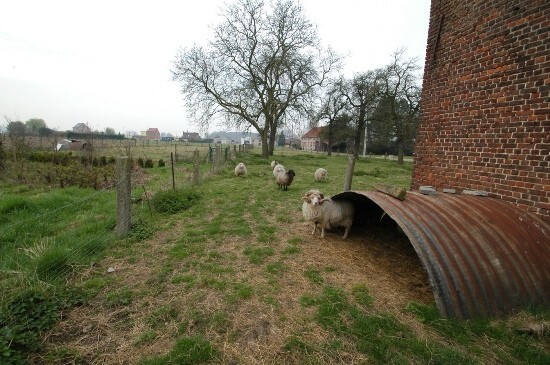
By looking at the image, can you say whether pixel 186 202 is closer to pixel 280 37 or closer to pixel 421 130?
pixel 421 130

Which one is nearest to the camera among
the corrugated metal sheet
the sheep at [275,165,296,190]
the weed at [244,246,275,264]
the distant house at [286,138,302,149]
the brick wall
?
the corrugated metal sheet

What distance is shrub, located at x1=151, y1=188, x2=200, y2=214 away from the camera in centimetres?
799

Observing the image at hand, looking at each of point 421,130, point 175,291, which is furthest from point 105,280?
point 421,130

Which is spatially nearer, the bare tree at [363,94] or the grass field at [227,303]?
the grass field at [227,303]

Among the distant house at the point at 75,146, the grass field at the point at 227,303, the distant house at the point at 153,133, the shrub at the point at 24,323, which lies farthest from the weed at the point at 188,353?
the distant house at the point at 153,133

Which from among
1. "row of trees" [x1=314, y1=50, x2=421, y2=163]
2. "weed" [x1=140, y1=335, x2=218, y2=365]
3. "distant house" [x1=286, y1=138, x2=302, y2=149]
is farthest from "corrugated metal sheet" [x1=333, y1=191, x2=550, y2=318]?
"distant house" [x1=286, y1=138, x2=302, y2=149]

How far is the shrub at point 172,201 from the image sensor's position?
7.99 meters

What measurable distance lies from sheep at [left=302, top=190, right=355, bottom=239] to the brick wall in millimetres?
2141

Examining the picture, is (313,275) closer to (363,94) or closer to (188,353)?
(188,353)

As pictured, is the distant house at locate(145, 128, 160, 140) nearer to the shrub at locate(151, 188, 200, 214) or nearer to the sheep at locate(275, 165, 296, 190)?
the sheep at locate(275, 165, 296, 190)

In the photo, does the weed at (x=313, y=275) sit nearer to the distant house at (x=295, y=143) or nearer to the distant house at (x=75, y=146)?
the distant house at (x=75, y=146)

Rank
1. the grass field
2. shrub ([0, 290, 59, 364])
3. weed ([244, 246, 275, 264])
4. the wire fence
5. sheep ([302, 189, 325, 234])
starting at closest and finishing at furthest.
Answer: shrub ([0, 290, 59, 364])
the grass field
the wire fence
weed ([244, 246, 275, 264])
sheep ([302, 189, 325, 234])

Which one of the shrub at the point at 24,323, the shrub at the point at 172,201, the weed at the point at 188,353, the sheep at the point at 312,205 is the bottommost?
the weed at the point at 188,353

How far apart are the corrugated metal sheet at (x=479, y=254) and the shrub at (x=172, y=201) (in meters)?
5.83
